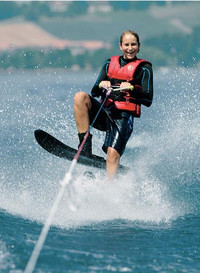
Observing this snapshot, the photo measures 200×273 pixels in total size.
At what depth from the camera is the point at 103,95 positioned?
5789 mm

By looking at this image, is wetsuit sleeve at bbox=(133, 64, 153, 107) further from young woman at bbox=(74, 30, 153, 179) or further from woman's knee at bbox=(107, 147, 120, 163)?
woman's knee at bbox=(107, 147, 120, 163)

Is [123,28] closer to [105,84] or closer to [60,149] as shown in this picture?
[60,149]

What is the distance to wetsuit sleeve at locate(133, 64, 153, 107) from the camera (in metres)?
5.55

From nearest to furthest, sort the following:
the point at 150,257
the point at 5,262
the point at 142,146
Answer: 1. the point at 5,262
2. the point at 150,257
3. the point at 142,146

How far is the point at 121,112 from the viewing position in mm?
5664

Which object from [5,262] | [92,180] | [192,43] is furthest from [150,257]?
[192,43]

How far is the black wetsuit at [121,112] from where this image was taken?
18.3 ft

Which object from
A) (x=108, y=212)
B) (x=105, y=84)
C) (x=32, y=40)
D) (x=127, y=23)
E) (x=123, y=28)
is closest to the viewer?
(x=108, y=212)

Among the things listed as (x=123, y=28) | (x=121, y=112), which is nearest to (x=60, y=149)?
(x=121, y=112)

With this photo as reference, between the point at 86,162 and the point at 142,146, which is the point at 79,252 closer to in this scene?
the point at 86,162

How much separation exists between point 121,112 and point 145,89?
1.03ft

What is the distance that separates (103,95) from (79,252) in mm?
1960

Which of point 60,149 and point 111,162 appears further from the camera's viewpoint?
point 60,149

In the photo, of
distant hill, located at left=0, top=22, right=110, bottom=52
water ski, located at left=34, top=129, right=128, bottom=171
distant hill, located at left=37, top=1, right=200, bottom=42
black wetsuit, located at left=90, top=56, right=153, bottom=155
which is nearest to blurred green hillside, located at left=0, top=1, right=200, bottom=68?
distant hill, located at left=37, top=1, right=200, bottom=42
